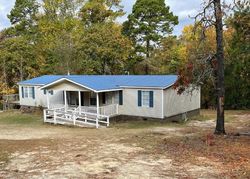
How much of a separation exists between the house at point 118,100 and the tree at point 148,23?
606 inches

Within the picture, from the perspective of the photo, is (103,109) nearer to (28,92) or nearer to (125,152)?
(125,152)

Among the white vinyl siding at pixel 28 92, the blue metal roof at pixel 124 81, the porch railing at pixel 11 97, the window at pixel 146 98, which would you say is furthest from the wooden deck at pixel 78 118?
the porch railing at pixel 11 97

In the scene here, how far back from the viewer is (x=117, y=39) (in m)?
39.4

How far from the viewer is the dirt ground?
12023mm

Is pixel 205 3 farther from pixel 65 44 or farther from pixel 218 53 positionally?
pixel 65 44

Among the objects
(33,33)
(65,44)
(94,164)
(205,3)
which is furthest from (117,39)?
(94,164)

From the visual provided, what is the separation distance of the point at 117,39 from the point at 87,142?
75.3 ft

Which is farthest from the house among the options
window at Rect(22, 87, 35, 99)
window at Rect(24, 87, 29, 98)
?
window at Rect(24, 87, 29, 98)

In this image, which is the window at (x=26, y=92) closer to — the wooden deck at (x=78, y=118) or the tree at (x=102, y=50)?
the tree at (x=102, y=50)

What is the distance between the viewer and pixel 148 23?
43.5 m

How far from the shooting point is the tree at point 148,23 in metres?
43.4

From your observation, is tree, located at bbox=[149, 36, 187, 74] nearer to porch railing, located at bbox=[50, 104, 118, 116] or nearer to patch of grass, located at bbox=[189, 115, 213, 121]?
patch of grass, located at bbox=[189, 115, 213, 121]

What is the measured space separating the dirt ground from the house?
1.74 m

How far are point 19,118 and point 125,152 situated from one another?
16985mm
